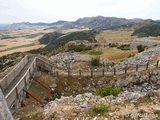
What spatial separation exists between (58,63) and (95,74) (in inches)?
335

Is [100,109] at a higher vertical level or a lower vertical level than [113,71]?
higher

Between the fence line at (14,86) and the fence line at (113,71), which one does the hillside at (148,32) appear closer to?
the fence line at (113,71)

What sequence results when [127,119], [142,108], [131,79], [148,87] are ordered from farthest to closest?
[131,79] → [148,87] → [142,108] → [127,119]

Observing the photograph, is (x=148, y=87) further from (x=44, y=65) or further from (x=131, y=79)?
(x=44, y=65)

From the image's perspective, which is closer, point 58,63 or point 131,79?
point 131,79

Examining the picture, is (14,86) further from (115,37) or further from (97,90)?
(115,37)

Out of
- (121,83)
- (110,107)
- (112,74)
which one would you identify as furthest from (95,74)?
(110,107)

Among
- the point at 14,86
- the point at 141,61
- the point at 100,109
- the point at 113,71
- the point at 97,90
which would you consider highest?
the point at 14,86

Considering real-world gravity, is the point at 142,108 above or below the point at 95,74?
above

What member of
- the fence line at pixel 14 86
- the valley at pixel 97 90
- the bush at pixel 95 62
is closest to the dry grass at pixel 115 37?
the bush at pixel 95 62

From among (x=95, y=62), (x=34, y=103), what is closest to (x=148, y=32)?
(x=95, y=62)

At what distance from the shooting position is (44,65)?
26047 millimetres

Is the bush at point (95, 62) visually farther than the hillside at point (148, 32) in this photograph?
No

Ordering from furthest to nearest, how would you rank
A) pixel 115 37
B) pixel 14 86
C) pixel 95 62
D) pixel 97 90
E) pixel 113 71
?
pixel 115 37, pixel 95 62, pixel 113 71, pixel 97 90, pixel 14 86
